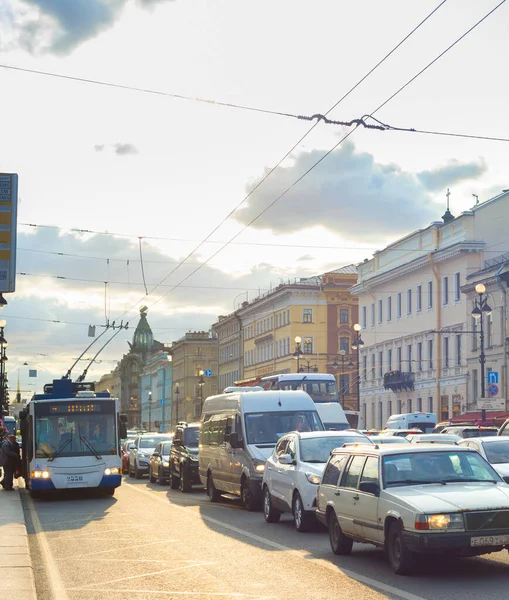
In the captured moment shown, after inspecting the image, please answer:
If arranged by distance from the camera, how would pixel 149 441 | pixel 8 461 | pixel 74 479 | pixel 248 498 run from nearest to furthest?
pixel 248 498 < pixel 74 479 < pixel 8 461 < pixel 149 441

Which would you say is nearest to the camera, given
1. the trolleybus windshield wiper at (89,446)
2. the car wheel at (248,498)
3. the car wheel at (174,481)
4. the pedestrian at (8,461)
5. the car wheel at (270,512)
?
the car wheel at (270,512)

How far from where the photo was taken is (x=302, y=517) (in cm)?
1933

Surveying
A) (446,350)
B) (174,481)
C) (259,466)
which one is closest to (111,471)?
(174,481)

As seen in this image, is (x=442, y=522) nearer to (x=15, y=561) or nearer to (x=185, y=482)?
(x=15, y=561)

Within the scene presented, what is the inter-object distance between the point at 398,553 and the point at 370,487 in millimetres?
1008

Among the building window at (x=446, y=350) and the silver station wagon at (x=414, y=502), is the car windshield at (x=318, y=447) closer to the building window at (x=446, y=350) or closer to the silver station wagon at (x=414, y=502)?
the silver station wagon at (x=414, y=502)

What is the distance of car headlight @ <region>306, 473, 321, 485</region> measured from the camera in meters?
19.1

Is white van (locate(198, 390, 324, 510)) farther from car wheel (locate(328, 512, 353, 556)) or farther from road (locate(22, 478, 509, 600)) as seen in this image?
car wheel (locate(328, 512, 353, 556))

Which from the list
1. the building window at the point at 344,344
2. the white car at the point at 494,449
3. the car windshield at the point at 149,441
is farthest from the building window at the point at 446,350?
the white car at the point at 494,449

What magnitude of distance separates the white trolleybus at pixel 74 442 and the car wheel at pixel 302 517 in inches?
457

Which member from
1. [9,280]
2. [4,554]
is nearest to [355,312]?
[9,280]

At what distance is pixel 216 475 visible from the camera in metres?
28.1

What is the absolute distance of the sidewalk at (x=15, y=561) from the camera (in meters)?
12.0

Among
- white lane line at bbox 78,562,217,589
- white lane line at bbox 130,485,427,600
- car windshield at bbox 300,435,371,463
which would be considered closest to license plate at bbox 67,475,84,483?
white lane line at bbox 130,485,427,600
